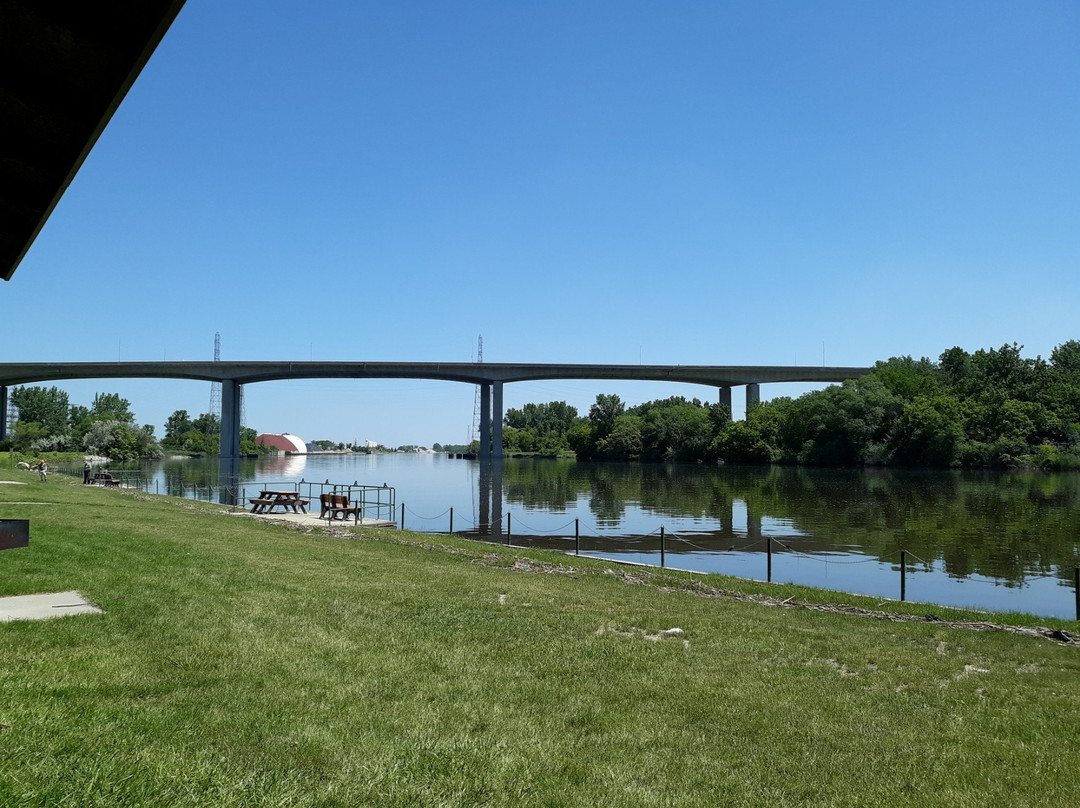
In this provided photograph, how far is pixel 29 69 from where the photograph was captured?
3.62 meters

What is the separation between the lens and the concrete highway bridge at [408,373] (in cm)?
10469

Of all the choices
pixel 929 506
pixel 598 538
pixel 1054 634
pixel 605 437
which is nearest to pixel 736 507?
pixel 929 506

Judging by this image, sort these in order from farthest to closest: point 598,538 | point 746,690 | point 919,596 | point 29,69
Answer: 1. point 598,538
2. point 919,596
3. point 746,690
4. point 29,69

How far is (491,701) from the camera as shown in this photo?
21.4 ft

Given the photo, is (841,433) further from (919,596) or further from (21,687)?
(21,687)

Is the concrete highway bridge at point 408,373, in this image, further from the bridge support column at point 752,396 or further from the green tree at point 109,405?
the green tree at point 109,405

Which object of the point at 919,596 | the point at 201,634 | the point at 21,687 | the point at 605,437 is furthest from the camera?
the point at 605,437

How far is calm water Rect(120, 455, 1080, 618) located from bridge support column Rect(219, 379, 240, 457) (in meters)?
47.8

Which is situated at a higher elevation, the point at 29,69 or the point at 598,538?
the point at 29,69

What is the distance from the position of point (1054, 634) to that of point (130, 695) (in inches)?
482

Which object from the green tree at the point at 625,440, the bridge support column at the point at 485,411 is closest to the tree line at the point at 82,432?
the bridge support column at the point at 485,411

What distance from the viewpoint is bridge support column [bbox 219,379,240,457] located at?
10681 centimetres

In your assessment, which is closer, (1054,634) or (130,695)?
(130,695)

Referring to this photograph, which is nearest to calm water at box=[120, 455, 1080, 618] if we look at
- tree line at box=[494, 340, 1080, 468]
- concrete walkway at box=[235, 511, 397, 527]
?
concrete walkway at box=[235, 511, 397, 527]
